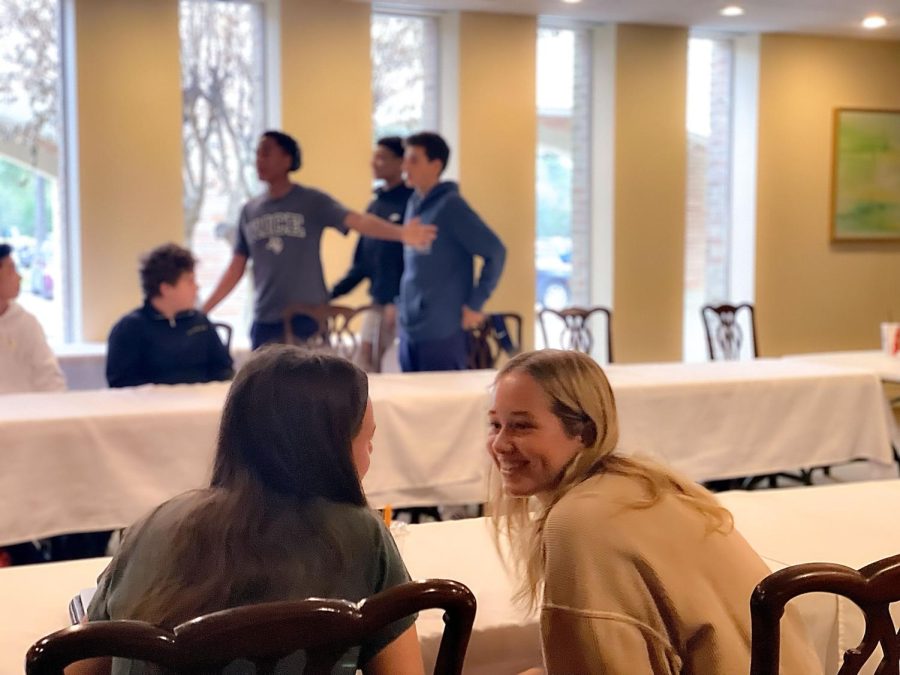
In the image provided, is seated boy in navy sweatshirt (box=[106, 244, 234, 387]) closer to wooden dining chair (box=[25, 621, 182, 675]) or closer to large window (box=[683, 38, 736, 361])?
wooden dining chair (box=[25, 621, 182, 675])

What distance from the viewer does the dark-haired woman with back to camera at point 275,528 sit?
125 centimetres

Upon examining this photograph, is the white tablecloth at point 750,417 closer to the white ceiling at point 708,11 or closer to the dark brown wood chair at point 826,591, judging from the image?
the dark brown wood chair at point 826,591

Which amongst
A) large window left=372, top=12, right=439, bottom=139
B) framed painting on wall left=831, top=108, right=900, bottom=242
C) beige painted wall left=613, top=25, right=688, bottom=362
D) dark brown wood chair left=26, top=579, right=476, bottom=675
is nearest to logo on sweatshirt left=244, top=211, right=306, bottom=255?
large window left=372, top=12, right=439, bottom=139

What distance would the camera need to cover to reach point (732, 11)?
6.64 metres

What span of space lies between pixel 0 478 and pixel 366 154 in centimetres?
379

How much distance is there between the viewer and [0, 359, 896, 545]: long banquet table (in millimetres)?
3141

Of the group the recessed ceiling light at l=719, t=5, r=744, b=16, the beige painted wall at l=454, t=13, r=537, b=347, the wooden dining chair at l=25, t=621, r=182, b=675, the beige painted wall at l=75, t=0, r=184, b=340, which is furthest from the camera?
the beige painted wall at l=454, t=13, r=537, b=347

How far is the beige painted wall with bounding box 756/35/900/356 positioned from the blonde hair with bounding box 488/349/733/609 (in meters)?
6.26

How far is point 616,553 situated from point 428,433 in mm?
2202

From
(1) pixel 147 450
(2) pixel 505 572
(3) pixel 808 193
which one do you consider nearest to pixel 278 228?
(1) pixel 147 450

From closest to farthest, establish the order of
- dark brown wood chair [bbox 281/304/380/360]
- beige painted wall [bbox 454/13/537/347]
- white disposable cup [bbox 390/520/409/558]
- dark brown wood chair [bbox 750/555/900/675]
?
A: dark brown wood chair [bbox 750/555/900/675], white disposable cup [bbox 390/520/409/558], dark brown wood chair [bbox 281/304/380/360], beige painted wall [bbox 454/13/537/347]

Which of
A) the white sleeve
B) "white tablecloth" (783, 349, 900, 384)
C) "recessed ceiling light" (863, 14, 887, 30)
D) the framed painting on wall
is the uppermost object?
"recessed ceiling light" (863, 14, 887, 30)

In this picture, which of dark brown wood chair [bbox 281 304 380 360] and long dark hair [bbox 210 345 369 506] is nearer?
long dark hair [bbox 210 345 369 506]

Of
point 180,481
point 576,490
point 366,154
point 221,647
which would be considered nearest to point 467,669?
point 576,490
